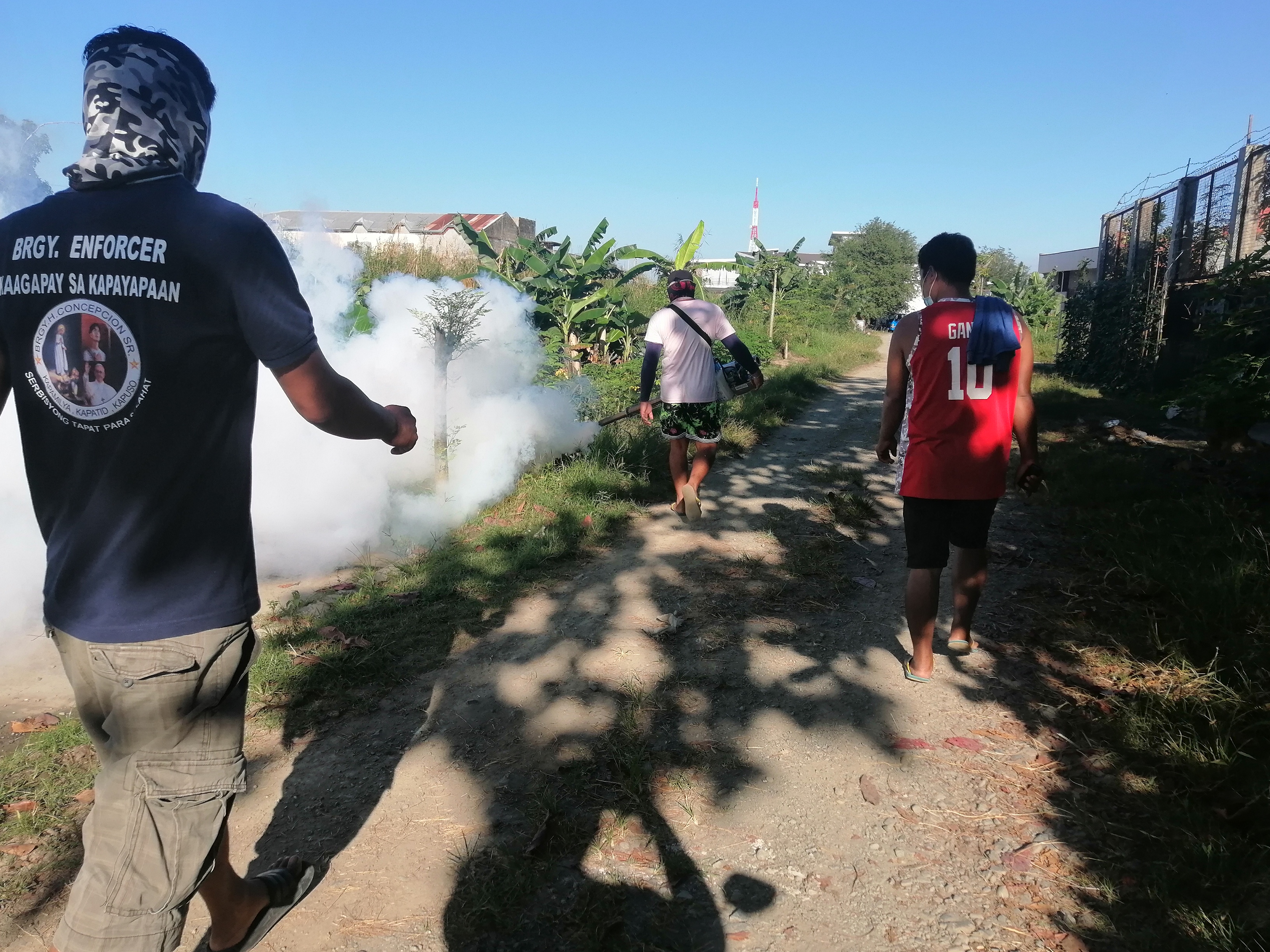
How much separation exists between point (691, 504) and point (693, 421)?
0.63m

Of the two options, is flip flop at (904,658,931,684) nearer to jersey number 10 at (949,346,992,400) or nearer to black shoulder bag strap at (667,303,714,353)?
jersey number 10 at (949,346,992,400)

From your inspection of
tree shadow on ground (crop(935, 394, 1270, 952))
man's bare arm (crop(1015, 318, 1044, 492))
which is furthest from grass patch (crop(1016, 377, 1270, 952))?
man's bare arm (crop(1015, 318, 1044, 492))

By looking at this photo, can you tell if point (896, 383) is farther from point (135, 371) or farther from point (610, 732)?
point (135, 371)

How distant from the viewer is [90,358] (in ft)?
5.84

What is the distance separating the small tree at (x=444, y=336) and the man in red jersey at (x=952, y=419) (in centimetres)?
357

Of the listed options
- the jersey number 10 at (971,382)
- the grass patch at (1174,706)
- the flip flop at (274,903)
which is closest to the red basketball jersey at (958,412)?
the jersey number 10 at (971,382)

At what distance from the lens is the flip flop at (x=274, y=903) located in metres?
2.35

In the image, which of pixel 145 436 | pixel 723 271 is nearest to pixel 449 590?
pixel 145 436

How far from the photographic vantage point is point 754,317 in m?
23.7

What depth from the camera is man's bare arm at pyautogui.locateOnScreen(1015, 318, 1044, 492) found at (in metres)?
3.84

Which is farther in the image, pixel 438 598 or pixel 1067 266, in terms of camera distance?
pixel 1067 266

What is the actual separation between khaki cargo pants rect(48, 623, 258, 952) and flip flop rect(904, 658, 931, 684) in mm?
2940

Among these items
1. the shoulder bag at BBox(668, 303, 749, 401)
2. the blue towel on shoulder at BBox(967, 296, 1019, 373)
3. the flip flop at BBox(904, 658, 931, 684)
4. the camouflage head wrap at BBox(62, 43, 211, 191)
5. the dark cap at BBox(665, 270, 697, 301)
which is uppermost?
the camouflage head wrap at BBox(62, 43, 211, 191)

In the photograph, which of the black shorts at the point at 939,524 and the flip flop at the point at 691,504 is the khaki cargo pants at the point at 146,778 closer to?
Result: the black shorts at the point at 939,524
